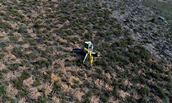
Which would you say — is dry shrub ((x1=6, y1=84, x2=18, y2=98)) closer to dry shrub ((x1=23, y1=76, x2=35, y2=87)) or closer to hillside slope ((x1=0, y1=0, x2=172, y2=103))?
hillside slope ((x1=0, y1=0, x2=172, y2=103))

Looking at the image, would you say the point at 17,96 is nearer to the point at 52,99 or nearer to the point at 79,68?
the point at 52,99

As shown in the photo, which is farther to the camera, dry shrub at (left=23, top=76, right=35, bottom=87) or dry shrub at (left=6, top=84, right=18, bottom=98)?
dry shrub at (left=23, top=76, right=35, bottom=87)

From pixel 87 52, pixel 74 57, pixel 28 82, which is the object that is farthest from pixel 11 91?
pixel 87 52

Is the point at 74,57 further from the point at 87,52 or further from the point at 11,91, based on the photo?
the point at 11,91

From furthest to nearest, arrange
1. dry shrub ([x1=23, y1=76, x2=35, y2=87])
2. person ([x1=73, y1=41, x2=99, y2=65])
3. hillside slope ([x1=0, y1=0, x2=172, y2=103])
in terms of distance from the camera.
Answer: person ([x1=73, y1=41, x2=99, y2=65]) → hillside slope ([x1=0, y1=0, x2=172, y2=103]) → dry shrub ([x1=23, y1=76, x2=35, y2=87])

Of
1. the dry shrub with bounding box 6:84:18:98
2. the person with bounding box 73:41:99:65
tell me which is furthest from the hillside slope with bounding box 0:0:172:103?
the person with bounding box 73:41:99:65

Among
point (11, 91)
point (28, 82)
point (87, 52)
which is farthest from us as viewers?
point (87, 52)

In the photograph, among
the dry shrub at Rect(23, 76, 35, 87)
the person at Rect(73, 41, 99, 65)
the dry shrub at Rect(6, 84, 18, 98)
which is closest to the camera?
the dry shrub at Rect(6, 84, 18, 98)

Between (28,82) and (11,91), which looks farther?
(28,82)
